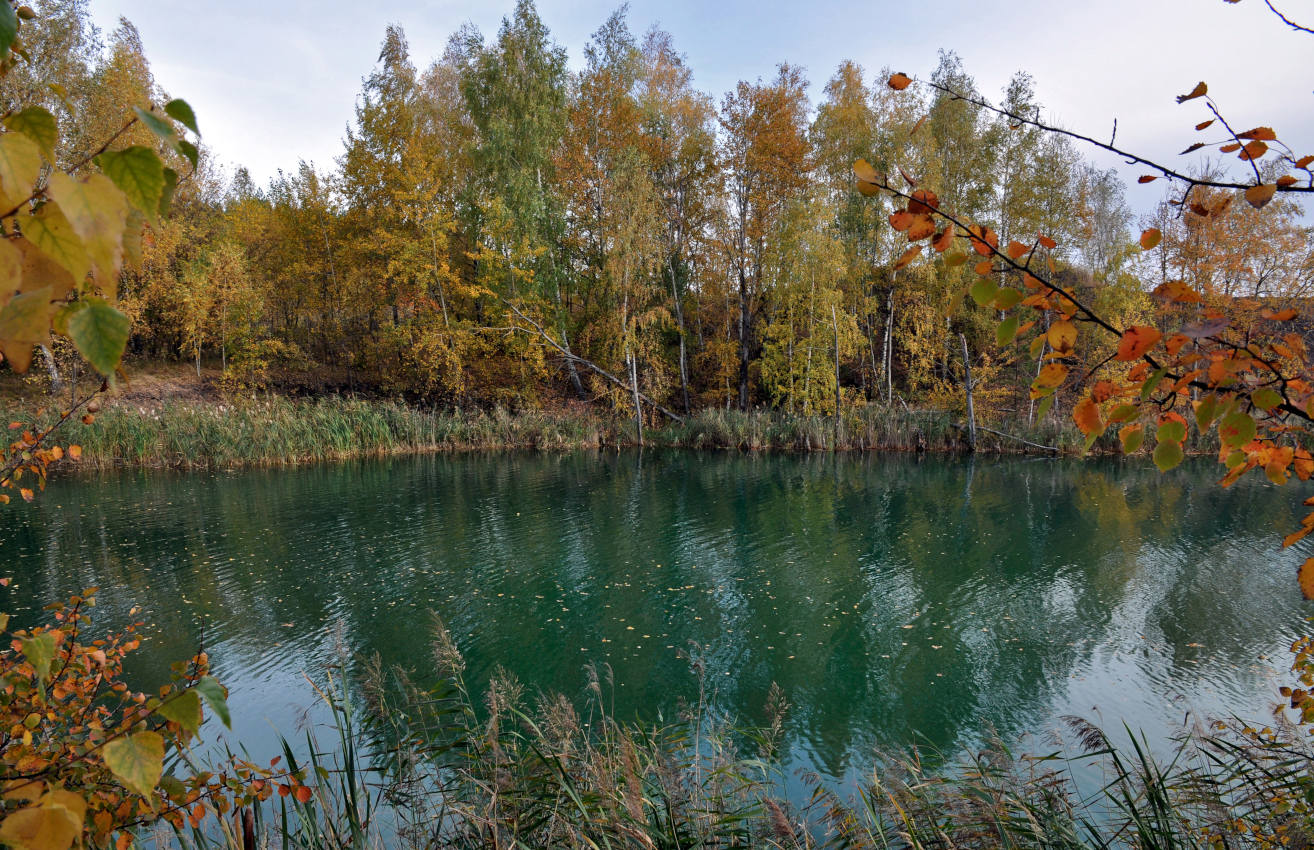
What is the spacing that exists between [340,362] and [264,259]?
498 cm

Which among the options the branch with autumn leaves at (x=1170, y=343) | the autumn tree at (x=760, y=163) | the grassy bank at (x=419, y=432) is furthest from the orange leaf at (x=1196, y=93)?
the autumn tree at (x=760, y=163)

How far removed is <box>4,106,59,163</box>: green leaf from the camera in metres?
0.80

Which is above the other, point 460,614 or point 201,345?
point 201,345

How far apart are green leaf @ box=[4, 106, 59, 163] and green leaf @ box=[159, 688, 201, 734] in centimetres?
67

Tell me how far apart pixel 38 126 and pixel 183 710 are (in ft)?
2.38

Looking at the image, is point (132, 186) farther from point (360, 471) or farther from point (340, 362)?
point (340, 362)

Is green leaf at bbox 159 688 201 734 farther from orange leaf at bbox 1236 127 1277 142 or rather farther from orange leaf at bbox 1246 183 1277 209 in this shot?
orange leaf at bbox 1236 127 1277 142

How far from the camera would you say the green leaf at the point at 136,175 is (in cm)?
76

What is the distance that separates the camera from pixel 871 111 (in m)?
25.1

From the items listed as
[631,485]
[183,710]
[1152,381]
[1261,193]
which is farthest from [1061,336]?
[631,485]

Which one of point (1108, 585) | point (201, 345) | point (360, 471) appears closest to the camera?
point (1108, 585)

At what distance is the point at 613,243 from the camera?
21516 millimetres

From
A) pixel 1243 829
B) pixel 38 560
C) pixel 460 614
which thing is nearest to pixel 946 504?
pixel 460 614

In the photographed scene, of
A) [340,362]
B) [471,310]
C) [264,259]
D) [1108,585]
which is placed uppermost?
[264,259]
